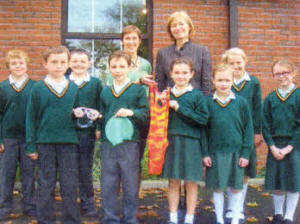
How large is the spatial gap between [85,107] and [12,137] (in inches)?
36.4

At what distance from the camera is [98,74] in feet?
24.5

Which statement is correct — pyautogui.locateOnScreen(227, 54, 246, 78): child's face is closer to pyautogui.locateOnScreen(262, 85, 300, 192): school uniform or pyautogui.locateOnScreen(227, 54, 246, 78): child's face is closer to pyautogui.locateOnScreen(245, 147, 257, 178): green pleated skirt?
pyautogui.locateOnScreen(262, 85, 300, 192): school uniform

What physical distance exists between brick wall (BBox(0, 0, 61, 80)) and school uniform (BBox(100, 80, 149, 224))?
309 centimetres

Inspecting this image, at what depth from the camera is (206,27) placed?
7.33m

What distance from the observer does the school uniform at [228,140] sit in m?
4.30

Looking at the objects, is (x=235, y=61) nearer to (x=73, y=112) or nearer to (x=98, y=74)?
(x=73, y=112)

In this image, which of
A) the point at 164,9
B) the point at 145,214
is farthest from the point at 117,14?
the point at 145,214

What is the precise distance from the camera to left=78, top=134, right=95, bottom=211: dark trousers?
4.71m

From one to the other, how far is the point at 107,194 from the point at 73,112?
0.89 metres

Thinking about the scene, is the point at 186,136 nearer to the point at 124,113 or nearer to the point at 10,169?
→ the point at 124,113

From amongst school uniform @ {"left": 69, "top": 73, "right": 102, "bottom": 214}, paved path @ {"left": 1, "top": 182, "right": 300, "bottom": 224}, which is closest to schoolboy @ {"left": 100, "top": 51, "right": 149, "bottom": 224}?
school uniform @ {"left": 69, "top": 73, "right": 102, "bottom": 214}

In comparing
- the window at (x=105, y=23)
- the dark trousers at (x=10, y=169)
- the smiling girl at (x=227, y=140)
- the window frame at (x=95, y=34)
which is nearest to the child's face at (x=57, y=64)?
the dark trousers at (x=10, y=169)

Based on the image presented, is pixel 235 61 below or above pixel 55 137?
above

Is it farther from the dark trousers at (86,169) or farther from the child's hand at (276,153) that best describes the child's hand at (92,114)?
the child's hand at (276,153)
